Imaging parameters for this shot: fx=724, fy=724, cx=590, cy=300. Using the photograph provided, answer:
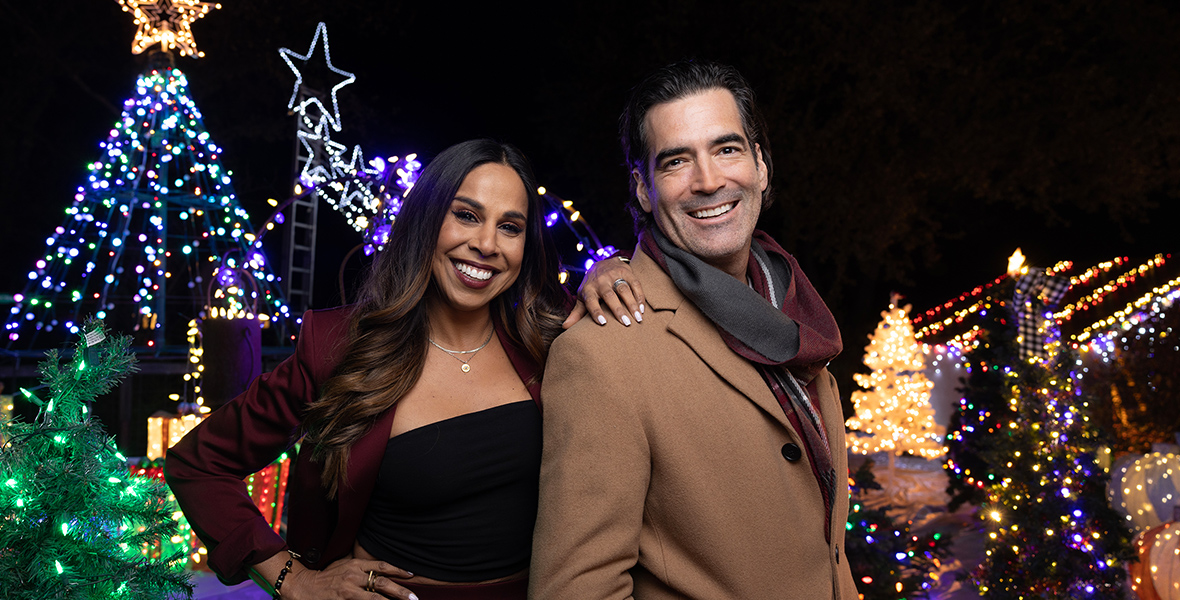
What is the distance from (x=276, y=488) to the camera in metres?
4.86

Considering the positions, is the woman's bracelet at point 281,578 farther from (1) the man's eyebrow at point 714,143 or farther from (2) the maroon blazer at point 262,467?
(1) the man's eyebrow at point 714,143

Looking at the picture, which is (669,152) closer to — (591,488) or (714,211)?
(714,211)

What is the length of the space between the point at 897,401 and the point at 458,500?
300 inches

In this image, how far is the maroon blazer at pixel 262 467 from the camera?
1.96 metres

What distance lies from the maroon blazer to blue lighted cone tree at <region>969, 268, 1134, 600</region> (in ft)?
13.2

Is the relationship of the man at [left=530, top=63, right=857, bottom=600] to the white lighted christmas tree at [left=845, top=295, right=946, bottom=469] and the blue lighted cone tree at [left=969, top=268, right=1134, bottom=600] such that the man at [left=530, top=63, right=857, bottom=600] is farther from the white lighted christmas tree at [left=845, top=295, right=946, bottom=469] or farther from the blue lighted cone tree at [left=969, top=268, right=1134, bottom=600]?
the white lighted christmas tree at [left=845, top=295, right=946, bottom=469]

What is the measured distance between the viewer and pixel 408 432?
78.5 inches

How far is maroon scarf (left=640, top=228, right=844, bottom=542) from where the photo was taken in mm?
1679

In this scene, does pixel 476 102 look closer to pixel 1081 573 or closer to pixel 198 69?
pixel 198 69

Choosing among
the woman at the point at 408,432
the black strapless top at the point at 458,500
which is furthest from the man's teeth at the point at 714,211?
the black strapless top at the point at 458,500

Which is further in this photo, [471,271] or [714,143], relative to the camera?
[471,271]

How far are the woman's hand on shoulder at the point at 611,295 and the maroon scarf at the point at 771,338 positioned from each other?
98mm

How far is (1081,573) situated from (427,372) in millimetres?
4268

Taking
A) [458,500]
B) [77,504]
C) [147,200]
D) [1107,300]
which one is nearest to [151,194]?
[147,200]
